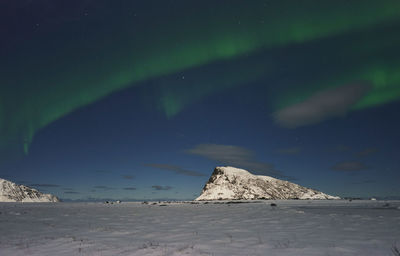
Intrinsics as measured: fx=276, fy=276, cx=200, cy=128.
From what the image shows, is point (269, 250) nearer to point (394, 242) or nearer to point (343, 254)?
point (343, 254)

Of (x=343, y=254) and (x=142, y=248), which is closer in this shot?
(x=343, y=254)

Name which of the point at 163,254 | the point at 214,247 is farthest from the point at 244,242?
the point at 163,254

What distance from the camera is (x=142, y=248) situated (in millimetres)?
12219

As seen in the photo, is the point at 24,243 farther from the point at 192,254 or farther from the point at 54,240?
the point at 192,254

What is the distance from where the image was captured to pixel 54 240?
1475 cm

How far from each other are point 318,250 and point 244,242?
144 inches

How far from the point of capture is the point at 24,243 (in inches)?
552

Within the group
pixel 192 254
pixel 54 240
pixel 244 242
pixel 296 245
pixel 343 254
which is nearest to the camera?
pixel 343 254

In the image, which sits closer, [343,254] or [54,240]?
[343,254]

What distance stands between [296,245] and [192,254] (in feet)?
15.6

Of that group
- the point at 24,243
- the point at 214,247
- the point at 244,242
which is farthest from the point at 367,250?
the point at 24,243

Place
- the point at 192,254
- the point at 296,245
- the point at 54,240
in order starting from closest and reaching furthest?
the point at 192,254 < the point at 296,245 < the point at 54,240

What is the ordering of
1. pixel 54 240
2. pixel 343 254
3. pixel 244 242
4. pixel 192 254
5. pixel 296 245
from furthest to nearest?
pixel 54 240 < pixel 244 242 < pixel 296 245 < pixel 192 254 < pixel 343 254

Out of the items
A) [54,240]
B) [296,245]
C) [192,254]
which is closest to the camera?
[192,254]
